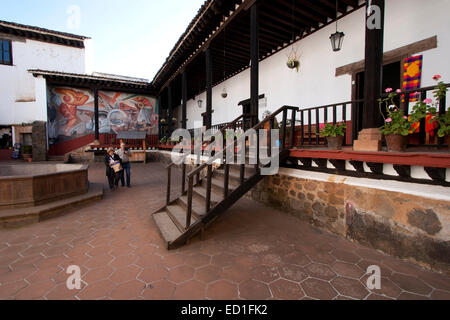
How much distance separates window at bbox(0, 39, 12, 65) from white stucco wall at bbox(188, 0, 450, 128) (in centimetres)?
1572

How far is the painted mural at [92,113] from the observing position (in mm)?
14977

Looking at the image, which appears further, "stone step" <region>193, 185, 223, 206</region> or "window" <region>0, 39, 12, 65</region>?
"window" <region>0, 39, 12, 65</region>

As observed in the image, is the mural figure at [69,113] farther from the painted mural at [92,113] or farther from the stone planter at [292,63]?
the stone planter at [292,63]

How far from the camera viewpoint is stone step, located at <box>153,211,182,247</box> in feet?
11.6

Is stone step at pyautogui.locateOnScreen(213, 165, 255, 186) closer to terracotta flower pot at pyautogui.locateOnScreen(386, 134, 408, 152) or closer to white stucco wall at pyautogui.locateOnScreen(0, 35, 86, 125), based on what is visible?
terracotta flower pot at pyautogui.locateOnScreen(386, 134, 408, 152)

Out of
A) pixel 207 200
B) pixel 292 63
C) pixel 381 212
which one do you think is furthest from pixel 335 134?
pixel 292 63

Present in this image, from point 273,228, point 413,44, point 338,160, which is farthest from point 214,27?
point 273,228

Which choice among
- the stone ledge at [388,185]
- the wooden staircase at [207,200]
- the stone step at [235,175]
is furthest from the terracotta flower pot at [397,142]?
the stone step at [235,175]

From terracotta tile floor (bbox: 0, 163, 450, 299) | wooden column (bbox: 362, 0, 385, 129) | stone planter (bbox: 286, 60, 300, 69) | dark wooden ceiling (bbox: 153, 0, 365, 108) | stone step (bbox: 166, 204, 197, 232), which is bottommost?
terracotta tile floor (bbox: 0, 163, 450, 299)

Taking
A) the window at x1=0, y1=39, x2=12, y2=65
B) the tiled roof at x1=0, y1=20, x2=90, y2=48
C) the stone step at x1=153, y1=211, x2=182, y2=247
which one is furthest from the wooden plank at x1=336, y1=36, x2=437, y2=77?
the window at x1=0, y1=39, x2=12, y2=65

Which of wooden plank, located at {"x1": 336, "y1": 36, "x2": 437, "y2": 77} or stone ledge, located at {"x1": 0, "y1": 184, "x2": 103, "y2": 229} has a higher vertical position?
wooden plank, located at {"x1": 336, "y1": 36, "x2": 437, "y2": 77}

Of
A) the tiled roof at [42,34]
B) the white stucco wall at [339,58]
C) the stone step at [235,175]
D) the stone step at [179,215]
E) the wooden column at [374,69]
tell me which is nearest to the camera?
the wooden column at [374,69]

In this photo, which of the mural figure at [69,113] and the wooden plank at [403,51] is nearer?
the wooden plank at [403,51]

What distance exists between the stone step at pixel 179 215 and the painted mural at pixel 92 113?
14.3 m
